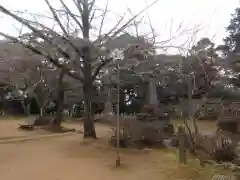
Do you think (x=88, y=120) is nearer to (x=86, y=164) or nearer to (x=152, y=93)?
(x=86, y=164)

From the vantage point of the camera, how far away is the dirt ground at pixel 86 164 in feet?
21.9

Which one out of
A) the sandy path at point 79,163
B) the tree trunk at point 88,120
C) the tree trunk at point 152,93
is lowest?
the sandy path at point 79,163

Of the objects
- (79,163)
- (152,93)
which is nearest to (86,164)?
(79,163)

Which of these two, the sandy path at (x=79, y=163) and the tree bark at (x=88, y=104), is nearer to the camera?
the sandy path at (x=79, y=163)

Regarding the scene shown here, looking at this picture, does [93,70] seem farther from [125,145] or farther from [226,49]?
[226,49]

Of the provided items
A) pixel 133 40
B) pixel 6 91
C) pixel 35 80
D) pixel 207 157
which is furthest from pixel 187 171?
pixel 6 91

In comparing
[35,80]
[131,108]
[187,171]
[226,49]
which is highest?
[226,49]

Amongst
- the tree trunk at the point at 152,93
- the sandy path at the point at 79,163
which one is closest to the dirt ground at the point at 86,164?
the sandy path at the point at 79,163

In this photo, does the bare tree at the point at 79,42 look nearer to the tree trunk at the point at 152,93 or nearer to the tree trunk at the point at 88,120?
the tree trunk at the point at 88,120

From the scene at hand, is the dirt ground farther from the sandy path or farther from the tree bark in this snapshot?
the tree bark

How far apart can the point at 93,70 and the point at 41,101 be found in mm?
9290

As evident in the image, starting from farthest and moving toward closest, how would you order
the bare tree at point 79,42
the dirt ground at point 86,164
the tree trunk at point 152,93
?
the tree trunk at point 152,93 → the bare tree at point 79,42 → the dirt ground at point 86,164

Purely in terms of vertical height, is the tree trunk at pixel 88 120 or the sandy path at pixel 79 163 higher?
the tree trunk at pixel 88 120

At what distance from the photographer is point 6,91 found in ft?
95.9
